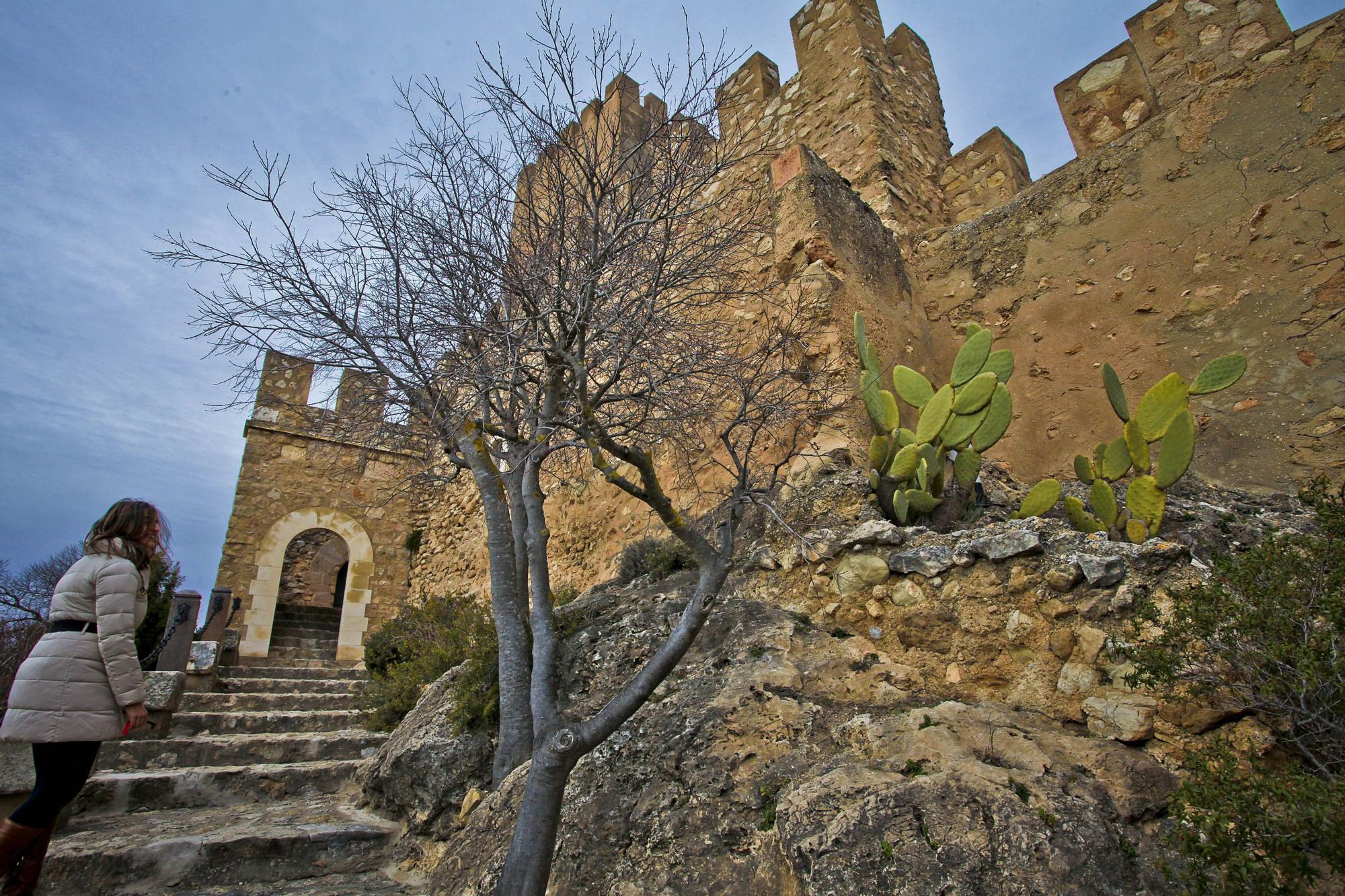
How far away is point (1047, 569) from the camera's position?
2.77 metres

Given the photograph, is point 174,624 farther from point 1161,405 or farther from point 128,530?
point 1161,405

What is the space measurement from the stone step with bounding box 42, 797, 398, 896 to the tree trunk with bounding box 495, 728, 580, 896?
4.94ft

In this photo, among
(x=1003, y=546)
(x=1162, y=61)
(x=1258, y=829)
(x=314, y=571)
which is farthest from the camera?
(x=314, y=571)

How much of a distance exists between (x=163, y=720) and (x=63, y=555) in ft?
39.1

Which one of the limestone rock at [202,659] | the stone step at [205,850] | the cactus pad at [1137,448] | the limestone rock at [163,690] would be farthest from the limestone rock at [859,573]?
the limestone rock at [202,659]

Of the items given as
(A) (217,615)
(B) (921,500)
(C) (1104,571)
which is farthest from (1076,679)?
(A) (217,615)

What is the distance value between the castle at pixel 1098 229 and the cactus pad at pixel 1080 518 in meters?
1.28

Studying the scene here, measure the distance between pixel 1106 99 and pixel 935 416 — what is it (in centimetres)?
325

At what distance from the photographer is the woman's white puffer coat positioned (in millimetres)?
2520

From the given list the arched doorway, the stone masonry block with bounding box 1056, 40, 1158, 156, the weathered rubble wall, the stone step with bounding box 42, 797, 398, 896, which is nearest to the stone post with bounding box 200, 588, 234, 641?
the stone step with bounding box 42, 797, 398, 896

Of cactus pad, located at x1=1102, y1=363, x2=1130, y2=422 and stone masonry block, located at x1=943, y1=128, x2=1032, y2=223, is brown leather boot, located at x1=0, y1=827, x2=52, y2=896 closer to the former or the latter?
cactus pad, located at x1=1102, y1=363, x2=1130, y2=422

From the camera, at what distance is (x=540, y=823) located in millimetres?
2500

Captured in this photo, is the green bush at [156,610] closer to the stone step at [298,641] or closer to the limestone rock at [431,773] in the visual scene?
the stone step at [298,641]

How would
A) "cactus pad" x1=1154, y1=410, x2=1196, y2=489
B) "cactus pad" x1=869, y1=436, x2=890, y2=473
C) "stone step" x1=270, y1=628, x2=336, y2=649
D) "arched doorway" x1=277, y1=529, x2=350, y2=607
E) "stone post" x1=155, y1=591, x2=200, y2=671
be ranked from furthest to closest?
"arched doorway" x1=277, y1=529, x2=350, y2=607 < "stone step" x1=270, y1=628, x2=336, y2=649 < "stone post" x1=155, y1=591, x2=200, y2=671 < "cactus pad" x1=869, y1=436, x2=890, y2=473 < "cactus pad" x1=1154, y1=410, x2=1196, y2=489
